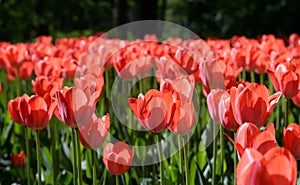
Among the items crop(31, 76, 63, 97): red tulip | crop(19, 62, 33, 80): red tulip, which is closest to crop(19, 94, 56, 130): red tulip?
crop(31, 76, 63, 97): red tulip

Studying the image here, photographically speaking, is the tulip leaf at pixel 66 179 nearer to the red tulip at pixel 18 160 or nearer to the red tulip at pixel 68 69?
the red tulip at pixel 18 160

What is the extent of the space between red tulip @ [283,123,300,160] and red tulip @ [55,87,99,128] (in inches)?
27.0

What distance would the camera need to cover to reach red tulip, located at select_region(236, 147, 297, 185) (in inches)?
42.0

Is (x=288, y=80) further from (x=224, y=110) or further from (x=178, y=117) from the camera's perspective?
(x=178, y=117)

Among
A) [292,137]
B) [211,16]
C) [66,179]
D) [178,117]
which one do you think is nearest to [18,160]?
[66,179]

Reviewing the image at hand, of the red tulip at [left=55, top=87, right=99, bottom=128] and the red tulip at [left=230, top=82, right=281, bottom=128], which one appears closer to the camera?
the red tulip at [left=230, top=82, right=281, bottom=128]

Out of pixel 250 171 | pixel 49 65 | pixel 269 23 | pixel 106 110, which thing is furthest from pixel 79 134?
pixel 269 23

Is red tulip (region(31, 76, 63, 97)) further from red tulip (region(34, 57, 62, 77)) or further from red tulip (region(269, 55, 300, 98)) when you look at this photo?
red tulip (region(269, 55, 300, 98))

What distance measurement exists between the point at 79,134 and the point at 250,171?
3.12 feet

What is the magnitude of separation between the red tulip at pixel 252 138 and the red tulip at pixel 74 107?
67cm

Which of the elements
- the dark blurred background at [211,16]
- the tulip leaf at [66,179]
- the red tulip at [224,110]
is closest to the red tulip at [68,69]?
the tulip leaf at [66,179]

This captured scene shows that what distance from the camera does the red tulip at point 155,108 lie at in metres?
1.73

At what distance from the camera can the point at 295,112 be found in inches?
142

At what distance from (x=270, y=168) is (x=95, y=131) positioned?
2.91 feet
